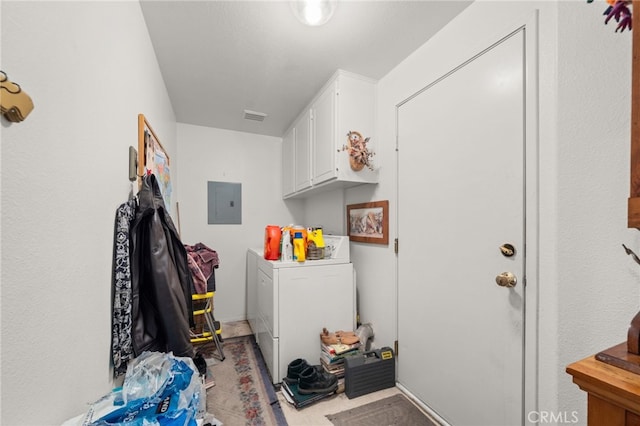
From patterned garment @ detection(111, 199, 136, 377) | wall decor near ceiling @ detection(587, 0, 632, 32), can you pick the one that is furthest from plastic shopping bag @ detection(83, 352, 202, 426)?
wall decor near ceiling @ detection(587, 0, 632, 32)

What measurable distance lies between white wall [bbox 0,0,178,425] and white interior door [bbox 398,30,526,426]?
1658 mm

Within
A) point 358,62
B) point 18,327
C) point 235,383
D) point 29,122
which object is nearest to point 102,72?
point 29,122

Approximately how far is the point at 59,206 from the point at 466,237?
5.52 ft

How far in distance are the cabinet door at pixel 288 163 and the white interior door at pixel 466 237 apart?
1492 millimetres

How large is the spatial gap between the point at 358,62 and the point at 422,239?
4.55 feet

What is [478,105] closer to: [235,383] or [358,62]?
[358,62]

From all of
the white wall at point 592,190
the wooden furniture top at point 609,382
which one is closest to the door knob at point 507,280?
the white wall at point 592,190

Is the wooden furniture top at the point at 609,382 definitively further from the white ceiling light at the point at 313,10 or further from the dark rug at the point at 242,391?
the white ceiling light at the point at 313,10

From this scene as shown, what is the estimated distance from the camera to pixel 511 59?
1.22m

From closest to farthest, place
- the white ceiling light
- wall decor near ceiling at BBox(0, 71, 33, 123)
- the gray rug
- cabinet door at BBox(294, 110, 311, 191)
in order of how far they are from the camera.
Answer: wall decor near ceiling at BBox(0, 71, 33, 123), the white ceiling light, the gray rug, cabinet door at BBox(294, 110, 311, 191)

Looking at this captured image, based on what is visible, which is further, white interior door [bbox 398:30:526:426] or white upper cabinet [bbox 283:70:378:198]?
white upper cabinet [bbox 283:70:378:198]

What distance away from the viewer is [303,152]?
271 cm

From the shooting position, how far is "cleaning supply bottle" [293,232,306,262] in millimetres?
2068

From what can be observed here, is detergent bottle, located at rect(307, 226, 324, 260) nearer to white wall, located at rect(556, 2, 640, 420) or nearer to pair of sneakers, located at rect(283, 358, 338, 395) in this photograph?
pair of sneakers, located at rect(283, 358, 338, 395)
